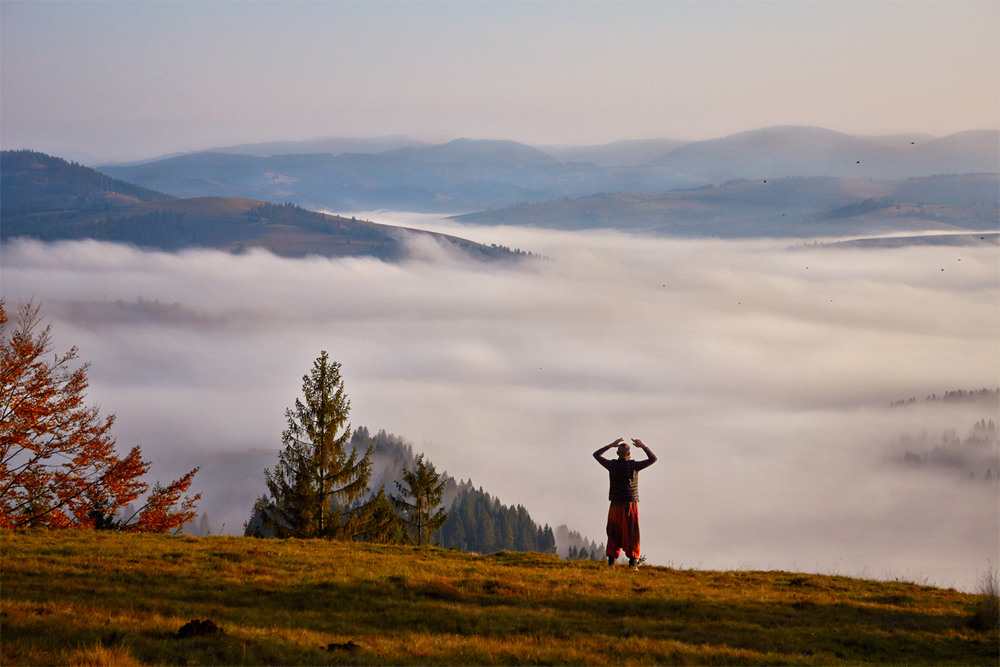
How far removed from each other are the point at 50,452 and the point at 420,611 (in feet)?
69.7

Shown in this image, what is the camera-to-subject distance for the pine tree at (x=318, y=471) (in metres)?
42.1

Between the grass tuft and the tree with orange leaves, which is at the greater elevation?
the tree with orange leaves

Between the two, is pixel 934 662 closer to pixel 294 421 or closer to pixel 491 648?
pixel 491 648

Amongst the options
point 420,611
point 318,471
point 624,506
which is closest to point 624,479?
point 624,506

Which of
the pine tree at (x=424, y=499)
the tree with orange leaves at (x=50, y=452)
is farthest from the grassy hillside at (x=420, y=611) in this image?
the pine tree at (x=424, y=499)

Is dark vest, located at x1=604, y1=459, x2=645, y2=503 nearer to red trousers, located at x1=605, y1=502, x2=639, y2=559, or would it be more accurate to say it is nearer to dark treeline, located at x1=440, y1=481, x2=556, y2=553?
red trousers, located at x1=605, y1=502, x2=639, y2=559

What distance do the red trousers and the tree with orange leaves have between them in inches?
736

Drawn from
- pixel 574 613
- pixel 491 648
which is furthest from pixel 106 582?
pixel 574 613

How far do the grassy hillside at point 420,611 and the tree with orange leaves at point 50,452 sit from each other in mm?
9140

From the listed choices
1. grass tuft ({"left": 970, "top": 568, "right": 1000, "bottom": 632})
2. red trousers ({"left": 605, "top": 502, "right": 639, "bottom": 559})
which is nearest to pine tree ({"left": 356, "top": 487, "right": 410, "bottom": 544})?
red trousers ({"left": 605, "top": 502, "right": 639, "bottom": 559})

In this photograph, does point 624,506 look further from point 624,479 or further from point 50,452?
point 50,452

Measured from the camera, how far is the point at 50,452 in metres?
30.8

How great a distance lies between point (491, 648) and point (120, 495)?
2433cm

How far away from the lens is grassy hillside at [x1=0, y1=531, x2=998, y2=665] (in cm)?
1215
